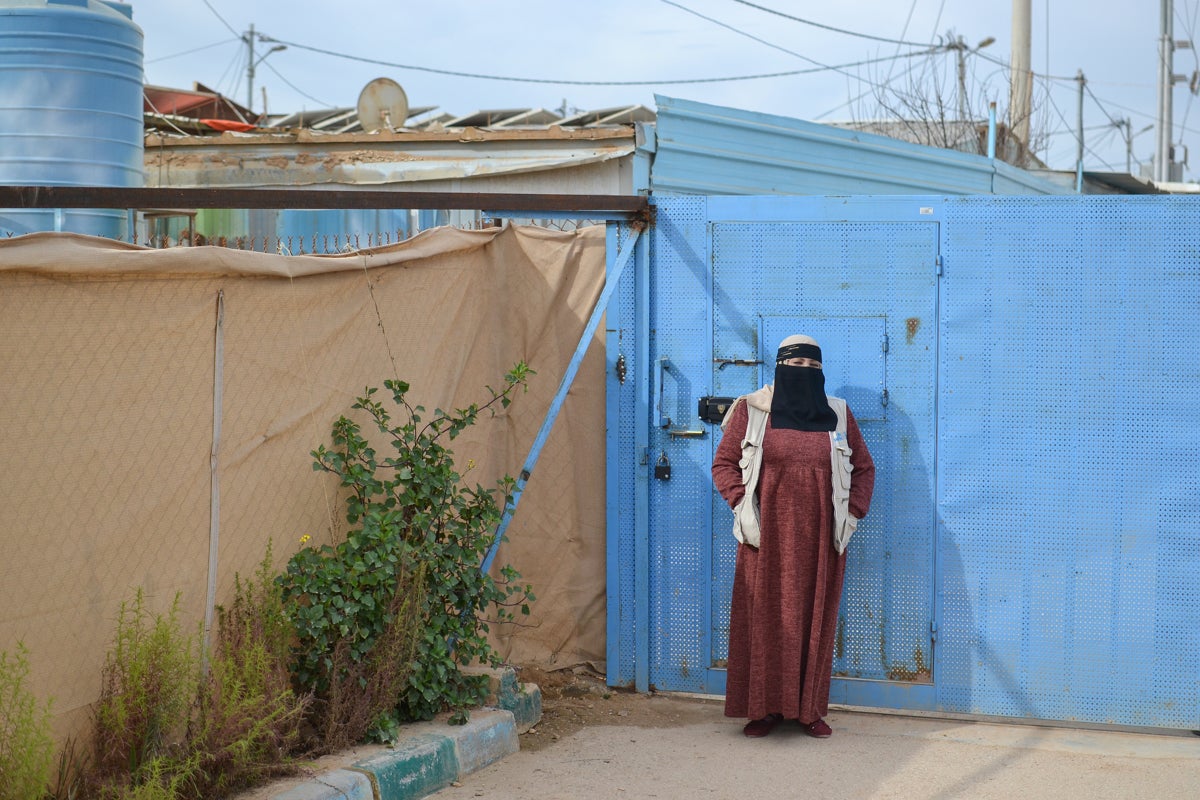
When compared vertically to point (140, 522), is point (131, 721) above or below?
below

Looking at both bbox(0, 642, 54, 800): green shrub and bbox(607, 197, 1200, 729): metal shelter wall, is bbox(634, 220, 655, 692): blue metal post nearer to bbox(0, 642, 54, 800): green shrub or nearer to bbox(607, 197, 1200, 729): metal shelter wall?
bbox(607, 197, 1200, 729): metal shelter wall

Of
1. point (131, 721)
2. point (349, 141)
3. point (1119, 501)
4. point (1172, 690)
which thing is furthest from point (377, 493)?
point (349, 141)

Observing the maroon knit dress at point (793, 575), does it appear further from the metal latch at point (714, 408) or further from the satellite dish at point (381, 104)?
the satellite dish at point (381, 104)

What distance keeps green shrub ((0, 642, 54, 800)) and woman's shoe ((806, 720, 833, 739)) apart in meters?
3.11

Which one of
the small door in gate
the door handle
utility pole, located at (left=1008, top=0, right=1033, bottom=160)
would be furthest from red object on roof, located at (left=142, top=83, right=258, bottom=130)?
utility pole, located at (left=1008, top=0, right=1033, bottom=160)

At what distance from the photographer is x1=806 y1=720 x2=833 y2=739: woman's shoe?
17.2 feet

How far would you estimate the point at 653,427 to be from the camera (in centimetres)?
588

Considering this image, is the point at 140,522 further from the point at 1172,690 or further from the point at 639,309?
the point at 1172,690

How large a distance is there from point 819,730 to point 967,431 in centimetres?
154

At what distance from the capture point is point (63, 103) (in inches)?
295

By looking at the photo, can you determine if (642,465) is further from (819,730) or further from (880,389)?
(819,730)

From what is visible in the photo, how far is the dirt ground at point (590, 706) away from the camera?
5.40 m

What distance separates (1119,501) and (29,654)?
177 inches

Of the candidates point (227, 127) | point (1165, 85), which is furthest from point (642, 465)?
point (1165, 85)
